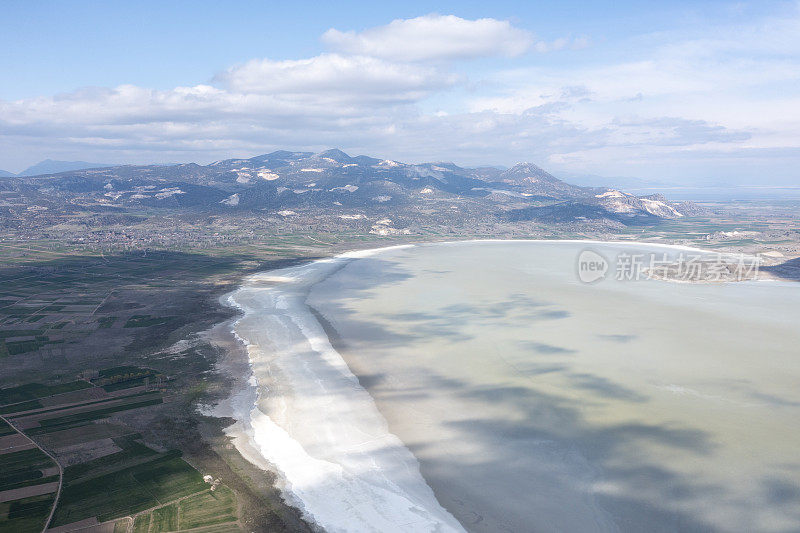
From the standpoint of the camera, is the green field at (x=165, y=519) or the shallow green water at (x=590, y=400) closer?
the green field at (x=165, y=519)

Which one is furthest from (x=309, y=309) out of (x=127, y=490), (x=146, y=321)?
(x=127, y=490)

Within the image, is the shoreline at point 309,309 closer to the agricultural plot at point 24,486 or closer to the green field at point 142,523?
the green field at point 142,523

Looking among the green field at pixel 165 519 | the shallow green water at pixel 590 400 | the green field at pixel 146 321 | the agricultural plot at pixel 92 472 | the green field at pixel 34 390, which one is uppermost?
the shallow green water at pixel 590 400

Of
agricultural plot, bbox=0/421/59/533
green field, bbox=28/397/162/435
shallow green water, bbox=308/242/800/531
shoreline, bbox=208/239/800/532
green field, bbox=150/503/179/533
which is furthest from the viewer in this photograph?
green field, bbox=28/397/162/435

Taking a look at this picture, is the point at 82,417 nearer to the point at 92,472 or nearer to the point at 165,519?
the point at 92,472

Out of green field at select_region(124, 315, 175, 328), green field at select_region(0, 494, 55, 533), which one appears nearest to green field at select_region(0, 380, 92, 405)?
green field at select_region(0, 494, 55, 533)

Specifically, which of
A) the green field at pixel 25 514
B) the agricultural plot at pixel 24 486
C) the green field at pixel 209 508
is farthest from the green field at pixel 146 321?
the green field at pixel 209 508

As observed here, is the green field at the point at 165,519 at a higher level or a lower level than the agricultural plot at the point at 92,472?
higher

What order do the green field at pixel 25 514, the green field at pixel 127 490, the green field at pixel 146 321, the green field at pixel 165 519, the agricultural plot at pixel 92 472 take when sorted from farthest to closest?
the green field at pixel 146 321 < the green field at pixel 127 490 < the agricultural plot at pixel 92 472 < the green field at pixel 165 519 < the green field at pixel 25 514

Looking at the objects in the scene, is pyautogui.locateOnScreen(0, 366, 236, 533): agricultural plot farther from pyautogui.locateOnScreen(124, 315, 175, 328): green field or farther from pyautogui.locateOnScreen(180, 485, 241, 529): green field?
pyautogui.locateOnScreen(124, 315, 175, 328): green field

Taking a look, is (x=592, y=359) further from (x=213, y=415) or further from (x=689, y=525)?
(x=213, y=415)

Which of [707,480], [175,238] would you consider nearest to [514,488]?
[707,480]
